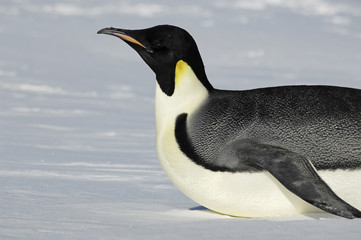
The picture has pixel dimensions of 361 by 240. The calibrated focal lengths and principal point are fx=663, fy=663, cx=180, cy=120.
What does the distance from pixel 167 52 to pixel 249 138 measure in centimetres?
77

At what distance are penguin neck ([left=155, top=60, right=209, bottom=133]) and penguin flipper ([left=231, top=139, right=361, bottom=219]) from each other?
0.49 metres

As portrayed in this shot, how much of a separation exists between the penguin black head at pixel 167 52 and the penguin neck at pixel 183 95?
3 centimetres

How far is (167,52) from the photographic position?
422 centimetres

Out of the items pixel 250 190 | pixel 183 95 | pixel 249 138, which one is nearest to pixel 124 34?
pixel 183 95

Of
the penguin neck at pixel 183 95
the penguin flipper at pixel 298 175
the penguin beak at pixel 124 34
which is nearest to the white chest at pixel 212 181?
the penguin neck at pixel 183 95

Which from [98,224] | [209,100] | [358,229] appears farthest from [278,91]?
[98,224]

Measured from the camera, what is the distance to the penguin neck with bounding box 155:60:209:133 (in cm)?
420

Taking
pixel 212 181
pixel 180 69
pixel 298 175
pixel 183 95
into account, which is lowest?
pixel 212 181

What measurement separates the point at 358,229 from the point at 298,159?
22.9 inches

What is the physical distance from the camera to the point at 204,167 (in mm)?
4012

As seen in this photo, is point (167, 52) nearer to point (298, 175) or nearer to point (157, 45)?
point (157, 45)

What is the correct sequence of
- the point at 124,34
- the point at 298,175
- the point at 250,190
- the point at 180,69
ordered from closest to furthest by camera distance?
1. the point at 298,175
2. the point at 250,190
3. the point at 180,69
4. the point at 124,34

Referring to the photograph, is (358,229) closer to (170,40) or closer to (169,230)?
(169,230)

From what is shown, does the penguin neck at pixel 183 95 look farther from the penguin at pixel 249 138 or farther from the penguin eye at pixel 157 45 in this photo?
the penguin eye at pixel 157 45
